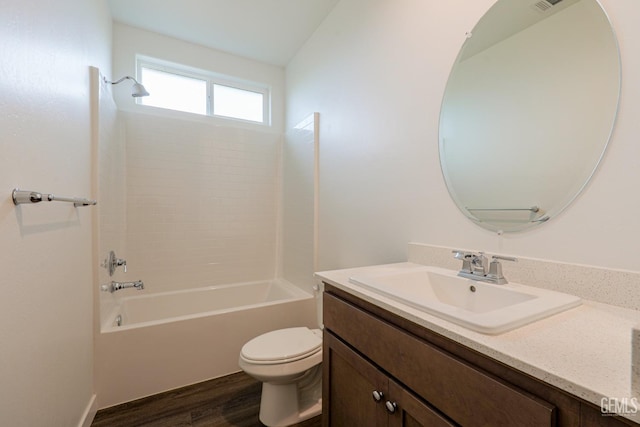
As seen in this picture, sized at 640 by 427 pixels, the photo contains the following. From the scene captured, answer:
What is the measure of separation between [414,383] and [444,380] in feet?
0.35

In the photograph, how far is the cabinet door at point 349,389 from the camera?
2.81 ft

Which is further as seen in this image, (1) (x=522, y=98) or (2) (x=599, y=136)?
(1) (x=522, y=98)

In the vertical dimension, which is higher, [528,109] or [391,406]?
[528,109]

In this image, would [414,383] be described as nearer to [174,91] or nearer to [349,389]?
[349,389]

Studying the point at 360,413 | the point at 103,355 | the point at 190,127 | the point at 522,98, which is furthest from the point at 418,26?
the point at 103,355

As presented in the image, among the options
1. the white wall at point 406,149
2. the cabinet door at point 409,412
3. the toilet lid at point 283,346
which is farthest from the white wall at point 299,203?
the cabinet door at point 409,412

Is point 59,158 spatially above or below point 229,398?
above

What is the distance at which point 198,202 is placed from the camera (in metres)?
2.70

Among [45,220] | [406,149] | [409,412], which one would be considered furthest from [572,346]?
[45,220]

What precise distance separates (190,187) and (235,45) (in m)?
1.45

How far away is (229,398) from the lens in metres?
1.74

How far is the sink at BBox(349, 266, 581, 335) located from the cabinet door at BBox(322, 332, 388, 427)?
0.86 ft

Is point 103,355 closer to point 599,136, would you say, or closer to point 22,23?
point 22,23

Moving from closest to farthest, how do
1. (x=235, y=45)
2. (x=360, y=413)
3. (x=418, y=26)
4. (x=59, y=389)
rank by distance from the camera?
(x=360, y=413) < (x=59, y=389) < (x=418, y=26) < (x=235, y=45)
